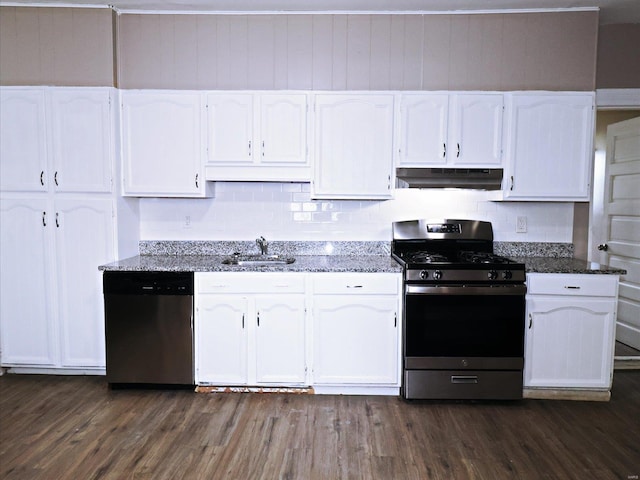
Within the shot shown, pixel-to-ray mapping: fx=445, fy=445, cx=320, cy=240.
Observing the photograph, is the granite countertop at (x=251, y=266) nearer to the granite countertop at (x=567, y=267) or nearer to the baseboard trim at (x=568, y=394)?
the granite countertop at (x=567, y=267)

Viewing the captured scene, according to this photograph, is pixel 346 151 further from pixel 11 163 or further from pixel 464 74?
pixel 11 163

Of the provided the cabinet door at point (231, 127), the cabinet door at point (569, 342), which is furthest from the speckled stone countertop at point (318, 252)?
the cabinet door at point (231, 127)

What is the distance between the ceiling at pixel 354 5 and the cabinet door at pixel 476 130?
24.7 inches

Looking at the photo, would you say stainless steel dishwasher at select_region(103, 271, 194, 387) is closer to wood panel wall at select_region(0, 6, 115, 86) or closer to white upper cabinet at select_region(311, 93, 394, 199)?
white upper cabinet at select_region(311, 93, 394, 199)

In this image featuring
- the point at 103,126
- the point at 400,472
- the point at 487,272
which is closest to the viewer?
the point at 400,472

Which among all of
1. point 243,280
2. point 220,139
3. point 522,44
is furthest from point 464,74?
point 243,280

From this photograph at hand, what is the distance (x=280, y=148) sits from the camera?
320 centimetres

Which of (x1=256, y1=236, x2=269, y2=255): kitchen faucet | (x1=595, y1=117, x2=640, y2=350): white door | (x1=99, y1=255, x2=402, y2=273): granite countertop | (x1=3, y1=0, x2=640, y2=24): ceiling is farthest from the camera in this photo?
(x1=595, y1=117, x2=640, y2=350): white door

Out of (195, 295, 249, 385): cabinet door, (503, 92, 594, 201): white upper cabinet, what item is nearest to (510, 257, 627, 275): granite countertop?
(503, 92, 594, 201): white upper cabinet

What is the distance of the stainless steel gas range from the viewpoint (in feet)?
9.35

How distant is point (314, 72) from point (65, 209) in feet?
6.73

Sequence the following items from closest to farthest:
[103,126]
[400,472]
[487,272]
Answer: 1. [400,472]
2. [487,272]
3. [103,126]

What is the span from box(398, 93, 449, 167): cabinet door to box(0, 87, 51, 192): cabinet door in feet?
8.38

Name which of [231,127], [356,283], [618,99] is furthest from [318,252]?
[618,99]
